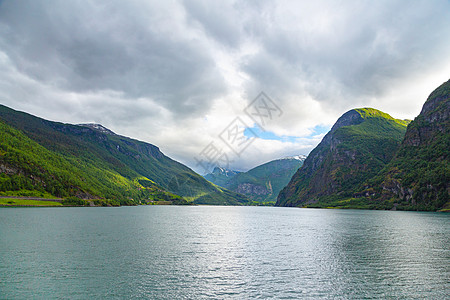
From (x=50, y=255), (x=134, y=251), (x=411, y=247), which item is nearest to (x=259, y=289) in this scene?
(x=134, y=251)

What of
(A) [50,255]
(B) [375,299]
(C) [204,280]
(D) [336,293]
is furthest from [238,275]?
(A) [50,255]

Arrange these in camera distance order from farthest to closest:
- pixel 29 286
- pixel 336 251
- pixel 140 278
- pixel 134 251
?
1. pixel 336 251
2. pixel 134 251
3. pixel 140 278
4. pixel 29 286

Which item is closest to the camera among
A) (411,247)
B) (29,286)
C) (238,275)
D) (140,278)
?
(29,286)

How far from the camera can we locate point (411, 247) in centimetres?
6203

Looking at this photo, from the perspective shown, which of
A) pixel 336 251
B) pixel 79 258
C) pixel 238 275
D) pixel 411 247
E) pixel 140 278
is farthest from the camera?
pixel 411 247

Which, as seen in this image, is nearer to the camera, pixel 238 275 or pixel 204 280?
pixel 204 280

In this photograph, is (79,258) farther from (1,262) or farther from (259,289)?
(259,289)

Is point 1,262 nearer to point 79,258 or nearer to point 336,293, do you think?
point 79,258

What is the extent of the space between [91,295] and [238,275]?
65.0 feet

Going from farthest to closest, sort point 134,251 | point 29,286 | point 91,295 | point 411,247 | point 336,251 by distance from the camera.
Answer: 1. point 411,247
2. point 336,251
3. point 134,251
4. point 29,286
5. point 91,295

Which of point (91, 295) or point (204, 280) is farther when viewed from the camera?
point (204, 280)

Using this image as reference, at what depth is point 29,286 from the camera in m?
31.8

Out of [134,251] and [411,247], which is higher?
[411,247]

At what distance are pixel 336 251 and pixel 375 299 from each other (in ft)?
96.4
